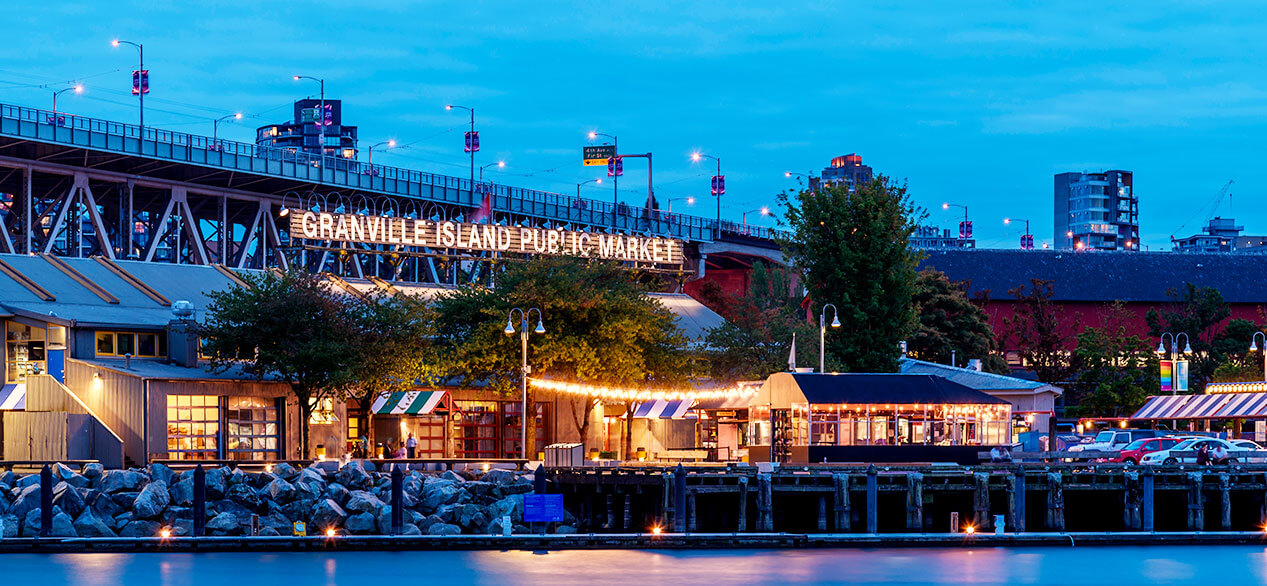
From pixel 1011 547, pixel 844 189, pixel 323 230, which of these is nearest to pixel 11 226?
pixel 323 230

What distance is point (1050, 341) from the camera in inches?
4636

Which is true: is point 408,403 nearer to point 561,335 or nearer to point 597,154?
point 561,335

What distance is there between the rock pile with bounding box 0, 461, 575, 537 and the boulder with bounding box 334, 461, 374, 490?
32mm

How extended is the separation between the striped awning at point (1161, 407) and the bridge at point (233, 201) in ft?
75.9

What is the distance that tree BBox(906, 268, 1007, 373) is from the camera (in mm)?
105000

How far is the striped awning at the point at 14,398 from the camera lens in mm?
60781

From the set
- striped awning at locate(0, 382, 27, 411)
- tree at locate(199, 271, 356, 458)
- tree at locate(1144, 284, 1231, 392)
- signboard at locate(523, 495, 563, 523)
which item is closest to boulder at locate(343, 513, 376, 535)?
signboard at locate(523, 495, 563, 523)

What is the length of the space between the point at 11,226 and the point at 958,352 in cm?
6661

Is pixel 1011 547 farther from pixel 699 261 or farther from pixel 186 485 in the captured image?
pixel 699 261

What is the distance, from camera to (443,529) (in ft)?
155

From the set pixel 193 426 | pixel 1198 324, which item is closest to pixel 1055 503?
pixel 193 426

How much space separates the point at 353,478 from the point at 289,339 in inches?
444

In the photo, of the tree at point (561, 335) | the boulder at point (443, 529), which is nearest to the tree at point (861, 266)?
the tree at point (561, 335)

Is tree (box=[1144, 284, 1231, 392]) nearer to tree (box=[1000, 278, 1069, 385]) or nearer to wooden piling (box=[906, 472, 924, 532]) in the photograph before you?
tree (box=[1000, 278, 1069, 385])
